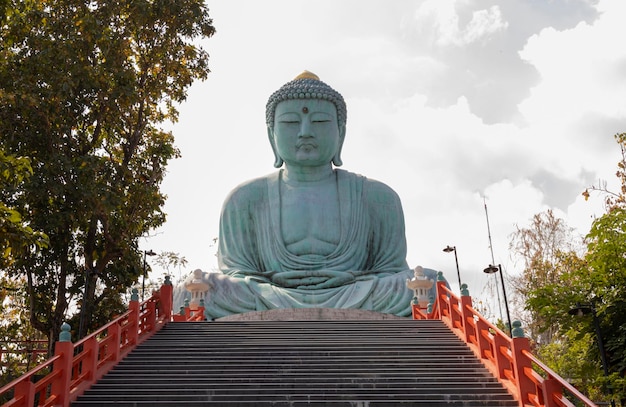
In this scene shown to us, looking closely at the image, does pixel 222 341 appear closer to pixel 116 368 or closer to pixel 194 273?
pixel 116 368

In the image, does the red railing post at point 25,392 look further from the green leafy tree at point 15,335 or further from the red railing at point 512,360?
the green leafy tree at point 15,335

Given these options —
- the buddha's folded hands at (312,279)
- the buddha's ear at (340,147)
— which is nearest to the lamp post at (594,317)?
the buddha's folded hands at (312,279)

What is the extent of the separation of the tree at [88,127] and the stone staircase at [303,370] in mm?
4239

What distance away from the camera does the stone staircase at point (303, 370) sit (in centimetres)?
653

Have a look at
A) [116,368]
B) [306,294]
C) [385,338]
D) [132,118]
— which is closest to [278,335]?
[385,338]

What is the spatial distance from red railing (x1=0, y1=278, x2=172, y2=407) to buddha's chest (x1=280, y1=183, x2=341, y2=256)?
4.51 m

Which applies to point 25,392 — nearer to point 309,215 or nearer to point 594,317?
point 594,317

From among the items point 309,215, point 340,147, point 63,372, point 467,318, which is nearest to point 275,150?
point 340,147

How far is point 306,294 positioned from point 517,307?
11.4 m

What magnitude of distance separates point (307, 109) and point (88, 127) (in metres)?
4.22

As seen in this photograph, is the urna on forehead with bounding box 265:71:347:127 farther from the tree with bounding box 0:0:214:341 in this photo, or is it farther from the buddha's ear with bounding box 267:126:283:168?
the tree with bounding box 0:0:214:341

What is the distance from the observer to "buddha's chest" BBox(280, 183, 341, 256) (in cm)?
1362

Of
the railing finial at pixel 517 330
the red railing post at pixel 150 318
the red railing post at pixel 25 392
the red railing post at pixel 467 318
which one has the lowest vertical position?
the red railing post at pixel 25 392

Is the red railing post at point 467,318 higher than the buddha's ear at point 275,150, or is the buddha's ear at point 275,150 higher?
the buddha's ear at point 275,150
